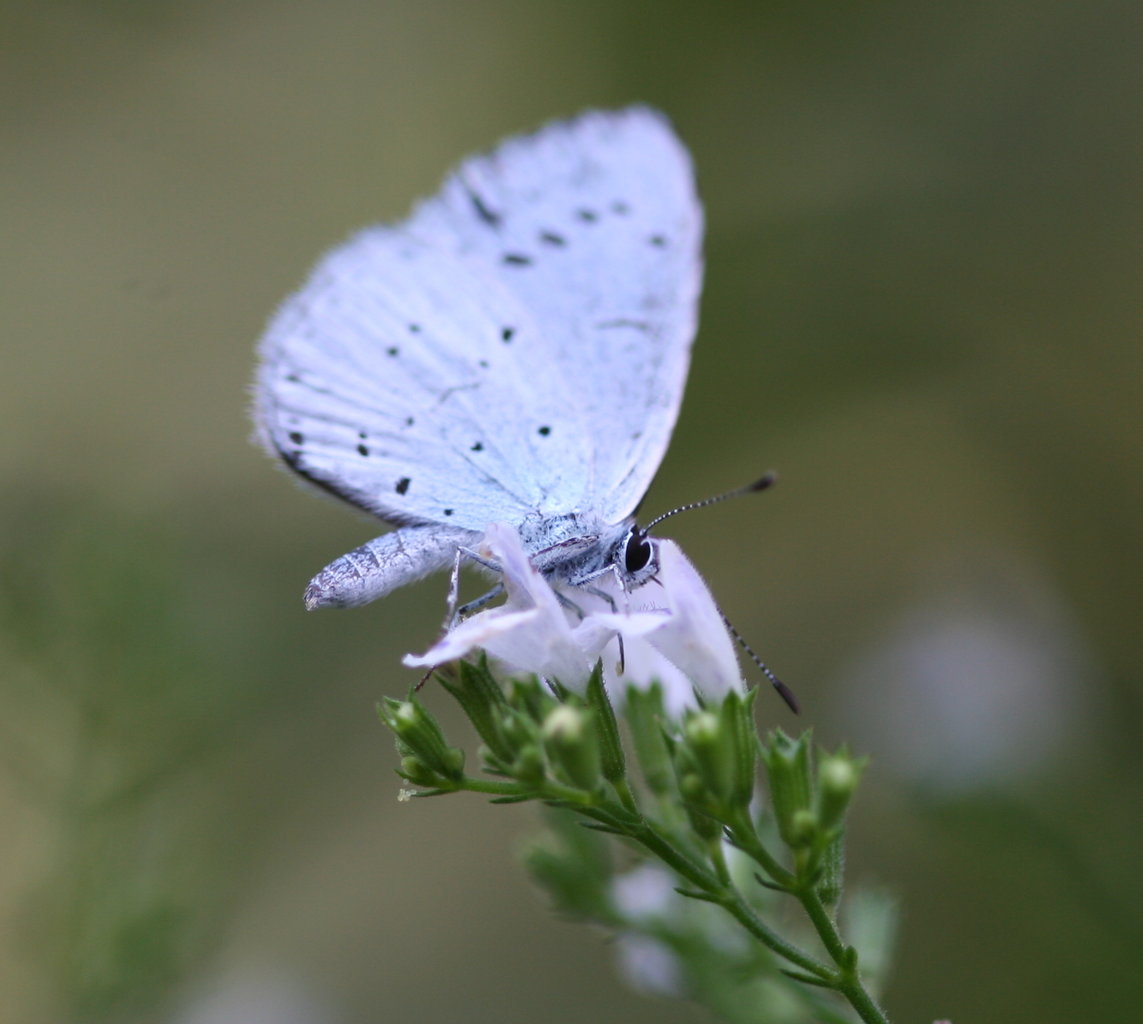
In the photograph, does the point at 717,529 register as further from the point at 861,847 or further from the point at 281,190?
the point at 281,190

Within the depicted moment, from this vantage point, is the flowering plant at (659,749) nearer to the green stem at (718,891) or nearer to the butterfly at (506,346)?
the green stem at (718,891)

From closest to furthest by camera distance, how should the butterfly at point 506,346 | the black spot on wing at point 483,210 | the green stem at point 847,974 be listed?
1. the green stem at point 847,974
2. the butterfly at point 506,346
3. the black spot on wing at point 483,210

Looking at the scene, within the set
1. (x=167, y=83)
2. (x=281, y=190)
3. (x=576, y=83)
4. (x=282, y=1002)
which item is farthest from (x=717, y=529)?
(x=167, y=83)

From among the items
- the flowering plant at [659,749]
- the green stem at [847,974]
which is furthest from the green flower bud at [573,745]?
the green stem at [847,974]

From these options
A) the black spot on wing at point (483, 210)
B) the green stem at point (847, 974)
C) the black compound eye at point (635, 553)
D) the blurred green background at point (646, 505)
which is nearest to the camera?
the green stem at point (847, 974)

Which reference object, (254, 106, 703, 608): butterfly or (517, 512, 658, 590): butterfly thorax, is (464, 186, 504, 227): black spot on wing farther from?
(517, 512, 658, 590): butterfly thorax

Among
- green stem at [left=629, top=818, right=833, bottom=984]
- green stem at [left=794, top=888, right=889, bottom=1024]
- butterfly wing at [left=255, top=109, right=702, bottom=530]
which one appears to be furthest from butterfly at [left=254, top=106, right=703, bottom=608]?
green stem at [left=794, top=888, right=889, bottom=1024]

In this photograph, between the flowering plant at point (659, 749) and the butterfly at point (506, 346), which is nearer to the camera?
the flowering plant at point (659, 749)
